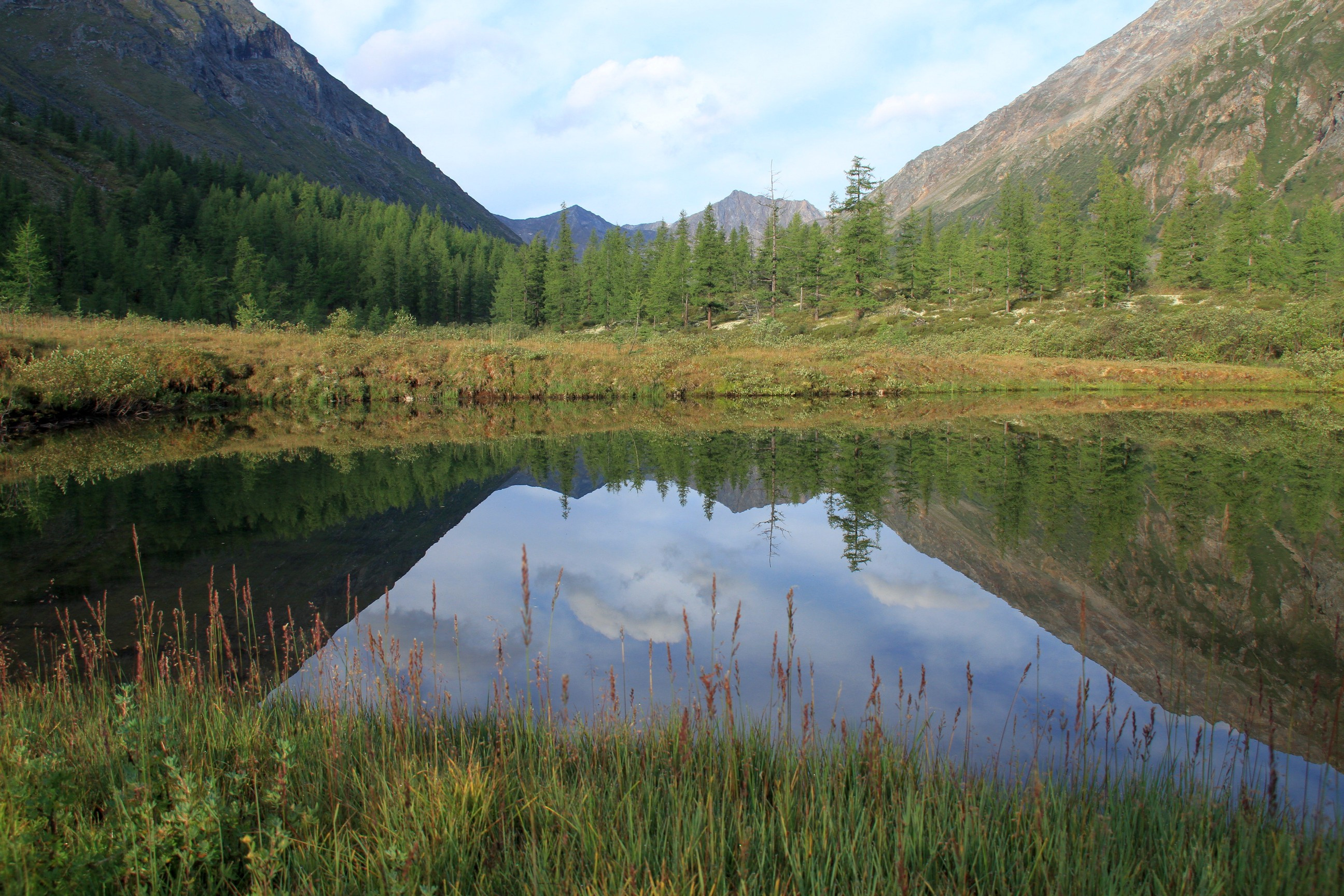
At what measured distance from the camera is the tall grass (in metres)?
2.29

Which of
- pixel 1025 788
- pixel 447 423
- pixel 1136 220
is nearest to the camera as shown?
pixel 1025 788

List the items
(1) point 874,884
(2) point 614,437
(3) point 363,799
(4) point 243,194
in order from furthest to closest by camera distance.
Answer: (4) point 243,194, (2) point 614,437, (3) point 363,799, (1) point 874,884

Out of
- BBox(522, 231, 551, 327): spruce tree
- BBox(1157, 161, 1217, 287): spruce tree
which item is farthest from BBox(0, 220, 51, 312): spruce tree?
BBox(1157, 161, 1217, 287): spruce tree

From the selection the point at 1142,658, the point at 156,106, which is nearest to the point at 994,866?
the point at 1142,658

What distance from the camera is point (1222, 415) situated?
79.1 ft

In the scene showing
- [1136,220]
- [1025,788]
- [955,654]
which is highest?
[1136,220]

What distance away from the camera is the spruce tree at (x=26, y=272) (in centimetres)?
4447

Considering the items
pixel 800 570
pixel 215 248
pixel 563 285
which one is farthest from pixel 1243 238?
pixel 215 248

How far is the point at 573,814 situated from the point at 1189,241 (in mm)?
75849

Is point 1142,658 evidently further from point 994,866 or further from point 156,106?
point 156,106

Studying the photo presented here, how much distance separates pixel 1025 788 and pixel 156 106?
218 meters

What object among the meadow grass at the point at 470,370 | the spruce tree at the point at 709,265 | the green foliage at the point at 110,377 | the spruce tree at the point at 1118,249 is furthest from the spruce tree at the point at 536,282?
the spruce tree at the point at 1118,249

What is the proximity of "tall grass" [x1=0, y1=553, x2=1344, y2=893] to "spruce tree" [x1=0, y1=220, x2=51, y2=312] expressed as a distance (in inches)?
2175

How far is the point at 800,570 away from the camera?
8.11 meters
